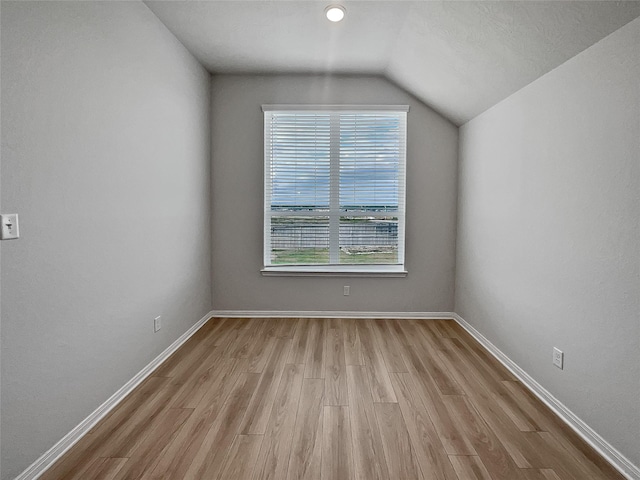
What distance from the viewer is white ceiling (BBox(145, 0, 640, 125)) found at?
1983mm

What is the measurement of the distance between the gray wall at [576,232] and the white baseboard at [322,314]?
37.8 inches

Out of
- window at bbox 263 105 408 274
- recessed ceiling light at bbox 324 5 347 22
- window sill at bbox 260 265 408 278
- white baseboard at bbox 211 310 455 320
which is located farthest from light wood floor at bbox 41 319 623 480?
recessed ceiling light at bbox 324 5 347 22

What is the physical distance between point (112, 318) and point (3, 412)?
0.77 meters

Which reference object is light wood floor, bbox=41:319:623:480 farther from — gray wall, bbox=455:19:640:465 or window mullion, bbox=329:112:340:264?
window mullion, bbox=329:112:340:264

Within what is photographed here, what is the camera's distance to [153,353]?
2.72 m

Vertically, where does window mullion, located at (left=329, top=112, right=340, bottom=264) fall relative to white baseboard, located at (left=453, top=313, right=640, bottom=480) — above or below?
above

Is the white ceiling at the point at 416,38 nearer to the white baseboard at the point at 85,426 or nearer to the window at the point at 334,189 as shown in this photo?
the window at the point at 334,189

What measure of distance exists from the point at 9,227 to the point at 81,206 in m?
0.46

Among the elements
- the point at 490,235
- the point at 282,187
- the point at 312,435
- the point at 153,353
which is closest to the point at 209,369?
the point at 153,353

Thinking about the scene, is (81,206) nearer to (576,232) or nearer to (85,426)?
(85,426)

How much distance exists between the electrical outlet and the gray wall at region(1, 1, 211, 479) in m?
2.79

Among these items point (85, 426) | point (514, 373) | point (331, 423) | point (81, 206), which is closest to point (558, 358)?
point (514, 373)

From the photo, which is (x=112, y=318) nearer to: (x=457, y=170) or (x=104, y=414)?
(x=104, y=414)

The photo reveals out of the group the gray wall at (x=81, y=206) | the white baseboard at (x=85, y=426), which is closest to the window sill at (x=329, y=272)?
the gray wall at (x=81, y=206)
